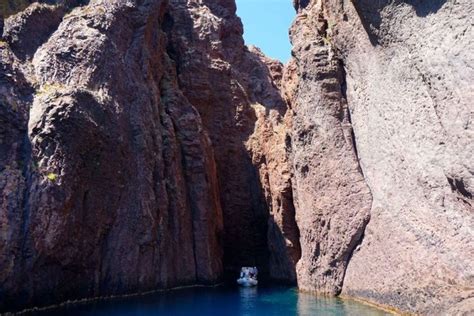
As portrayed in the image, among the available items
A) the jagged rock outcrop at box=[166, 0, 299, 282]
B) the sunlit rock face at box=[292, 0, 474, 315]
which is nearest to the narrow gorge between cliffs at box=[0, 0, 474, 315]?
the sunlit rock face at box=[292, 0, 474, 315]

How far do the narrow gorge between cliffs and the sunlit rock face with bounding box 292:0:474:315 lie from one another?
87 mm

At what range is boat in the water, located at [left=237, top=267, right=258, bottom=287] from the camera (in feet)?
121

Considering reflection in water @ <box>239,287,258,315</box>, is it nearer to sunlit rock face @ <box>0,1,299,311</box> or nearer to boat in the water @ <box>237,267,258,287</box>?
boat in the water @ <box>237,267,258,287</box>

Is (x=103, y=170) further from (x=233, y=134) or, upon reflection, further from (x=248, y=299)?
(x=233, y=134)

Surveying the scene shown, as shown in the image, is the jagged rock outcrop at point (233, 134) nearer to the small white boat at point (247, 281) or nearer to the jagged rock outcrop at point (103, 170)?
the small white boat at point (247, 281)

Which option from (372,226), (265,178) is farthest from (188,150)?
(372,226)

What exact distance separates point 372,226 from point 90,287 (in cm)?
1462

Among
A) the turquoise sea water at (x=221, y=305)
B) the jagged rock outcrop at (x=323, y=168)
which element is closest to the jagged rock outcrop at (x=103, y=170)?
the turquoise sea water at (x=221, y=305)

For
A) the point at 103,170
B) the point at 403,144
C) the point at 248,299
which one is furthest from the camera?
the point at 248,299

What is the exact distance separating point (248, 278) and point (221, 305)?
10912 millimetres

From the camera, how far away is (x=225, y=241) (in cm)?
4341

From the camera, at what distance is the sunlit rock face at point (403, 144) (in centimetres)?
1959

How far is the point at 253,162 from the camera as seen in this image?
44031 mm

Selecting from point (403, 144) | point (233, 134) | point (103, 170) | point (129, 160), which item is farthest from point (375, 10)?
point (233, 134)
